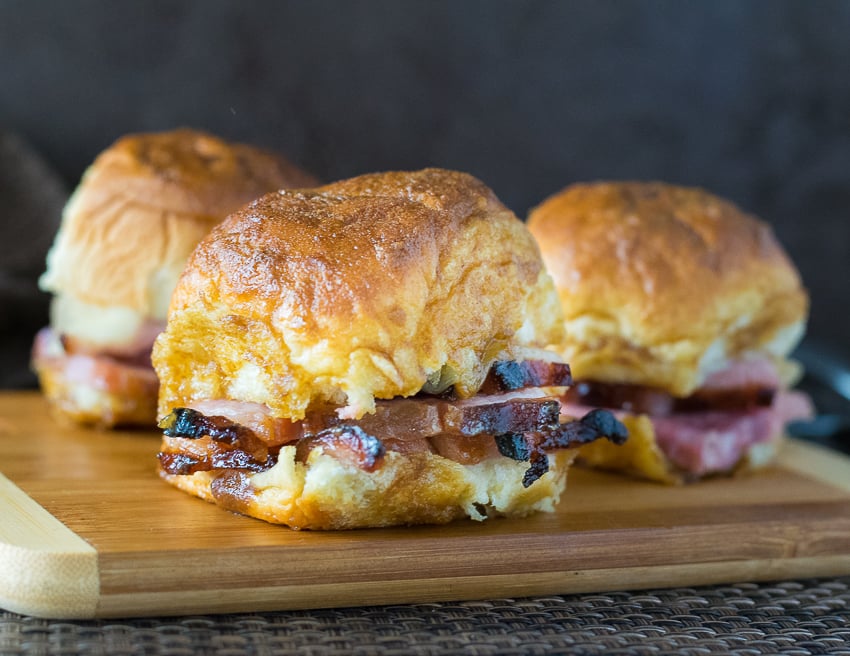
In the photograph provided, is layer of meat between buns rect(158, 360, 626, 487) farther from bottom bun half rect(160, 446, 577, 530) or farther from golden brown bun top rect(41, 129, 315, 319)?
golden brown bun top rect(41, 129, 315, 319)

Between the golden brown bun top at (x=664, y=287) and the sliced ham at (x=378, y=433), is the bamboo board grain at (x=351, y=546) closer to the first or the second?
the sliced ham at (x=378, y=433)

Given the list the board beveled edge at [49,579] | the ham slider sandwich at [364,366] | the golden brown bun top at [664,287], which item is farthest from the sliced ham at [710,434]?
the board beveled edge at [49,579]

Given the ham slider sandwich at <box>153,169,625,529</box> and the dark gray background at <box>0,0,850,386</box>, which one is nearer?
the ham slider sandwich at <box>153,169,625,529</box>

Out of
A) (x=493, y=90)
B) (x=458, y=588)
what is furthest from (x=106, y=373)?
(x=493, y=90)

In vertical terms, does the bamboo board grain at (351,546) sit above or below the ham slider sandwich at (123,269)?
below

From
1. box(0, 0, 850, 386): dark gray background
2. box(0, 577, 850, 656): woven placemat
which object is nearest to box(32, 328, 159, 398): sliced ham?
box(0, 577, 850, 656): woven placemat

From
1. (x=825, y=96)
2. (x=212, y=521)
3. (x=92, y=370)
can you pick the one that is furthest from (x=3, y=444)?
(x=825, y=96)
